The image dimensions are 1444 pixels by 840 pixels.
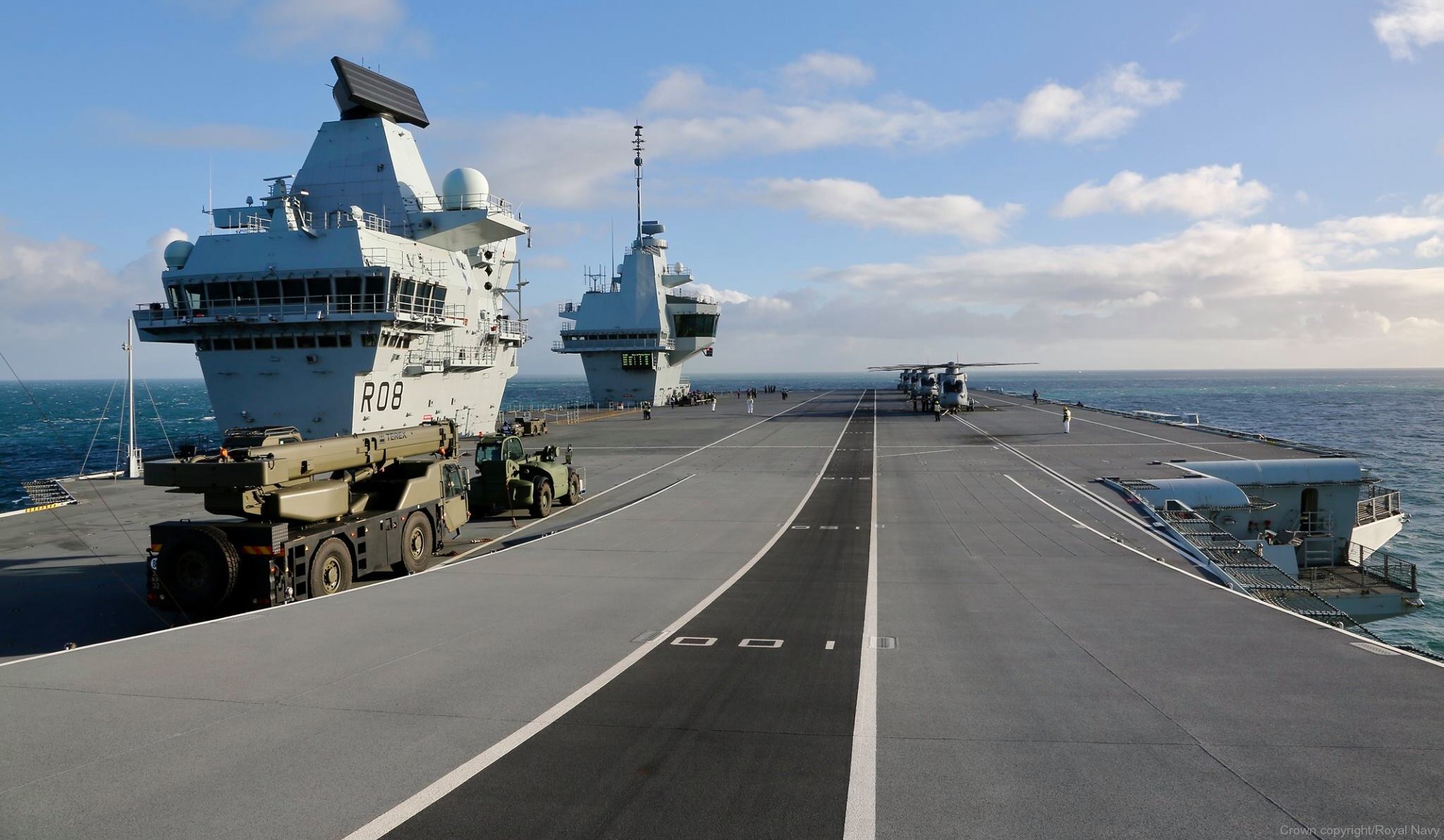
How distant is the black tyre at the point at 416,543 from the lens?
54.7ft

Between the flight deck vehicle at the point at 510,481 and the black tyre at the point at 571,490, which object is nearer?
the flight deck vehicle at the point at 510,481

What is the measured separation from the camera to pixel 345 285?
129 ft

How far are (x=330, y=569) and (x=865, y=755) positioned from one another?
11479mm

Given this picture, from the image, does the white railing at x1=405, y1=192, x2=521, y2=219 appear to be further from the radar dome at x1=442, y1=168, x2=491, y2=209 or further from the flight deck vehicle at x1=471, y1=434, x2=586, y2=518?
the flight deck vehicle at x1=471, y1=434, x2=586, y2=518

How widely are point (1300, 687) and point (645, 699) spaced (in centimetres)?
736

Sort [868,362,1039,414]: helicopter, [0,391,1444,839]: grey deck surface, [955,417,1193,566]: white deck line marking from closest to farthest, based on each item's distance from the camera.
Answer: [0,391,1444,839]: grey deck surface < [955,417,1193,566]: white deck line marking < [868,362,1039,414]: helicopter

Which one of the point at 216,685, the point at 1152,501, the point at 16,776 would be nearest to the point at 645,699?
the point at 216,685

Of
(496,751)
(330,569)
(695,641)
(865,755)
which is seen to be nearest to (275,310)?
(330,569)

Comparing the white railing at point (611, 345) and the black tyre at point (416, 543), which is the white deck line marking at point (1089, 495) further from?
the white railing at point (611, 345)

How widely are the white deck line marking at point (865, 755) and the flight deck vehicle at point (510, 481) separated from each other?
14.3m

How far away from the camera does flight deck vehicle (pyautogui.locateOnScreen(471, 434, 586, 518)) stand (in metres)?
23.9

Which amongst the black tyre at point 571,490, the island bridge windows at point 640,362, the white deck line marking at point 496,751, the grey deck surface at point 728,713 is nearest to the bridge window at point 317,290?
the black tyre at point 571,490

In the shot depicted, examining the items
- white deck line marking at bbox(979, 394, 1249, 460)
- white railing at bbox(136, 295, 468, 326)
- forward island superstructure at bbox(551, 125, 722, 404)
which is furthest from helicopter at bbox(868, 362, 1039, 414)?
white railing at bbox(136, 295, 468, 326)

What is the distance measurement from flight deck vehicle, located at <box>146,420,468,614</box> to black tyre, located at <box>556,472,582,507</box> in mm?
9843
